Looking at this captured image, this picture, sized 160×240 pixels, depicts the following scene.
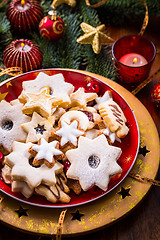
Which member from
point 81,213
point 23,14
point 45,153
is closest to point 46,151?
point 45,153

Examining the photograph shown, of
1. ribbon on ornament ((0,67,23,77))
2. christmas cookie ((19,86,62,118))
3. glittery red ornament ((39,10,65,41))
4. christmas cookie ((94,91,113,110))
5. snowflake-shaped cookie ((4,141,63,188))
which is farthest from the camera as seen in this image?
glittery red ornament ((39,10,65,41))

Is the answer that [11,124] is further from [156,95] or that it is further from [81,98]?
[156,95]

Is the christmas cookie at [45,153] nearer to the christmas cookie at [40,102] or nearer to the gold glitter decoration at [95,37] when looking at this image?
the christmas cookie at [40,102]

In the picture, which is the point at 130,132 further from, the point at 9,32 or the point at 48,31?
the point at 9,32

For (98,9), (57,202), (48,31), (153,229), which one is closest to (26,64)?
(48,31)

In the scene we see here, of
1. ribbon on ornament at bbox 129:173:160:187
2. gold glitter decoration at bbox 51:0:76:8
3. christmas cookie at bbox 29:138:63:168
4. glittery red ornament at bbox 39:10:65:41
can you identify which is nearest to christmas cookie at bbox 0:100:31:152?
christmas cookie at bbox 29:138:63:168

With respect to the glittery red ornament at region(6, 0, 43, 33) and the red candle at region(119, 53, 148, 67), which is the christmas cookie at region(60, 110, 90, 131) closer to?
the red candle at region(119, 53, 148, 67)

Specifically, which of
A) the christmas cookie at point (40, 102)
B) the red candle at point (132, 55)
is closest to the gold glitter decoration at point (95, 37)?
the red candle at point (132, 55)
